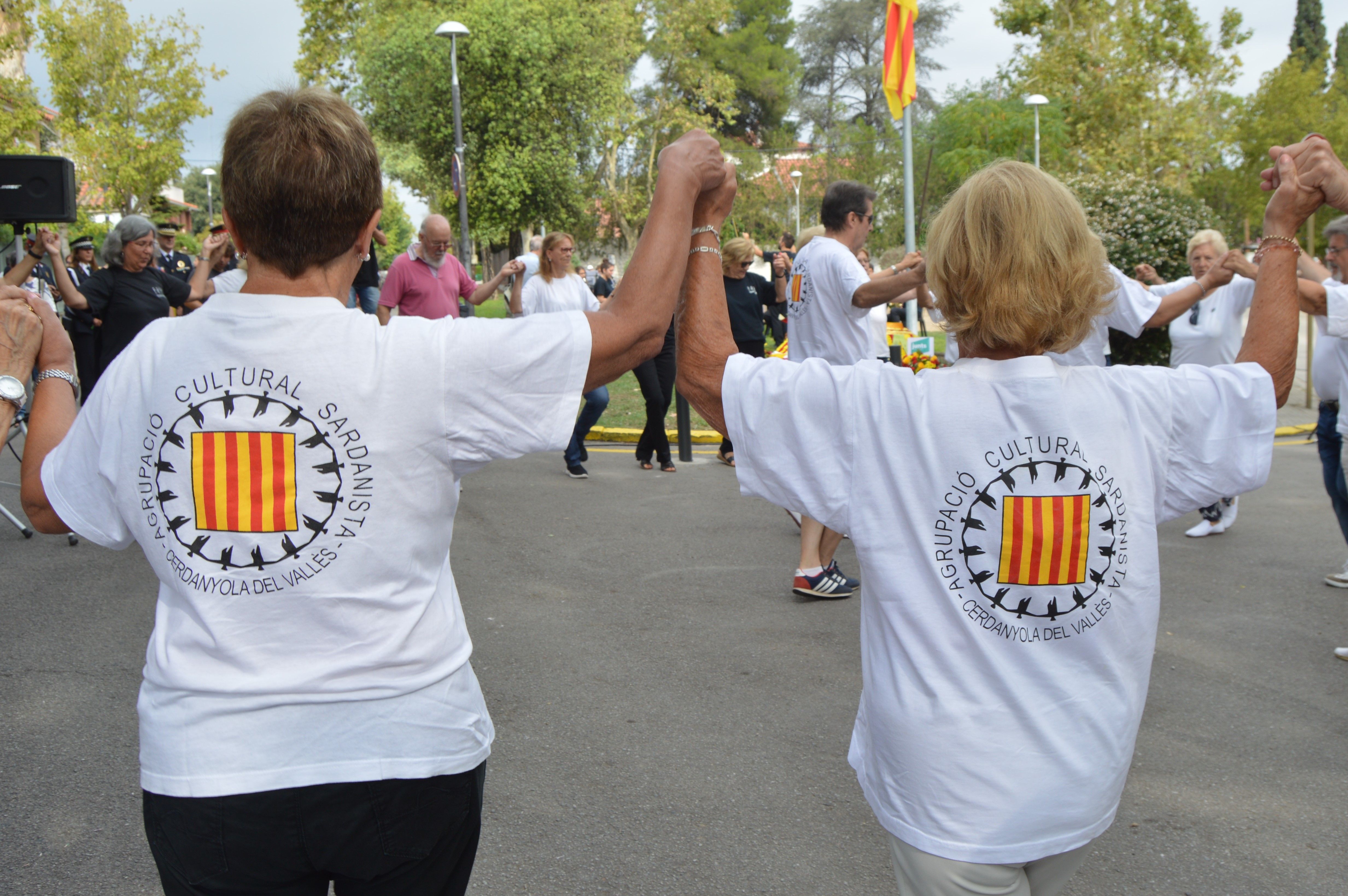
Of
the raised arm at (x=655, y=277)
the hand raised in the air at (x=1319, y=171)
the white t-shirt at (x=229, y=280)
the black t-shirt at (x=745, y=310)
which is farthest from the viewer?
the black t-shirt at (x=745, y=310)

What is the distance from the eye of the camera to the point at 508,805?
328cm

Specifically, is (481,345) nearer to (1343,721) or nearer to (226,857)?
(226,857)

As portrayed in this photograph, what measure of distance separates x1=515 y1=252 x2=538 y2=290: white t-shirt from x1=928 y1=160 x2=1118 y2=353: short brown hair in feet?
23.9

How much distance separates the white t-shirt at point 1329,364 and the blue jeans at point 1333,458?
0.11 metres

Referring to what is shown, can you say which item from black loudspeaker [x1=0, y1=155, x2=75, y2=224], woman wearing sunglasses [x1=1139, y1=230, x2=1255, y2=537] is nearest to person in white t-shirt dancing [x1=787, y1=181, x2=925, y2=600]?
woman wearing sunglasses [x1=1139, y1=230, x2=1255, y2=537]

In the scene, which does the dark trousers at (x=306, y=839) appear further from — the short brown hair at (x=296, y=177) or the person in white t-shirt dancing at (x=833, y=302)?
the person in white t-shirt dancing at (x=833, y=302)

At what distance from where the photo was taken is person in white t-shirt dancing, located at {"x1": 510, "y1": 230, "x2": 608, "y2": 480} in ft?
27.6

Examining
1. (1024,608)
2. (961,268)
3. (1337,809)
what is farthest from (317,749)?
(1337,809)

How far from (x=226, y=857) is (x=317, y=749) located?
0.68 feet

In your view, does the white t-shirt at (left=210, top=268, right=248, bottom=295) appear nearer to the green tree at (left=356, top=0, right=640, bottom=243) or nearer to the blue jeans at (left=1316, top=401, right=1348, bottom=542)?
the blue jeans at (left=1316, top=401, right=1348, bottom=542)

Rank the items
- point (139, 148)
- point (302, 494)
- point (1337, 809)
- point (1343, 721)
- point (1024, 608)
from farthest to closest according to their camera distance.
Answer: point (139, 148) < point (1343, 721) < point (1337, 809) < point (1024, 608) < point (302, 494)

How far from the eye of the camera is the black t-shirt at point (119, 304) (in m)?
6.49

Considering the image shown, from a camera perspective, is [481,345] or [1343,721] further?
[1343,721]

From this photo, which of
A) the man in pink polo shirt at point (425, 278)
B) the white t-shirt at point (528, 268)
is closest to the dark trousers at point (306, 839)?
the man in pink polo shirt at point (425, 278)
